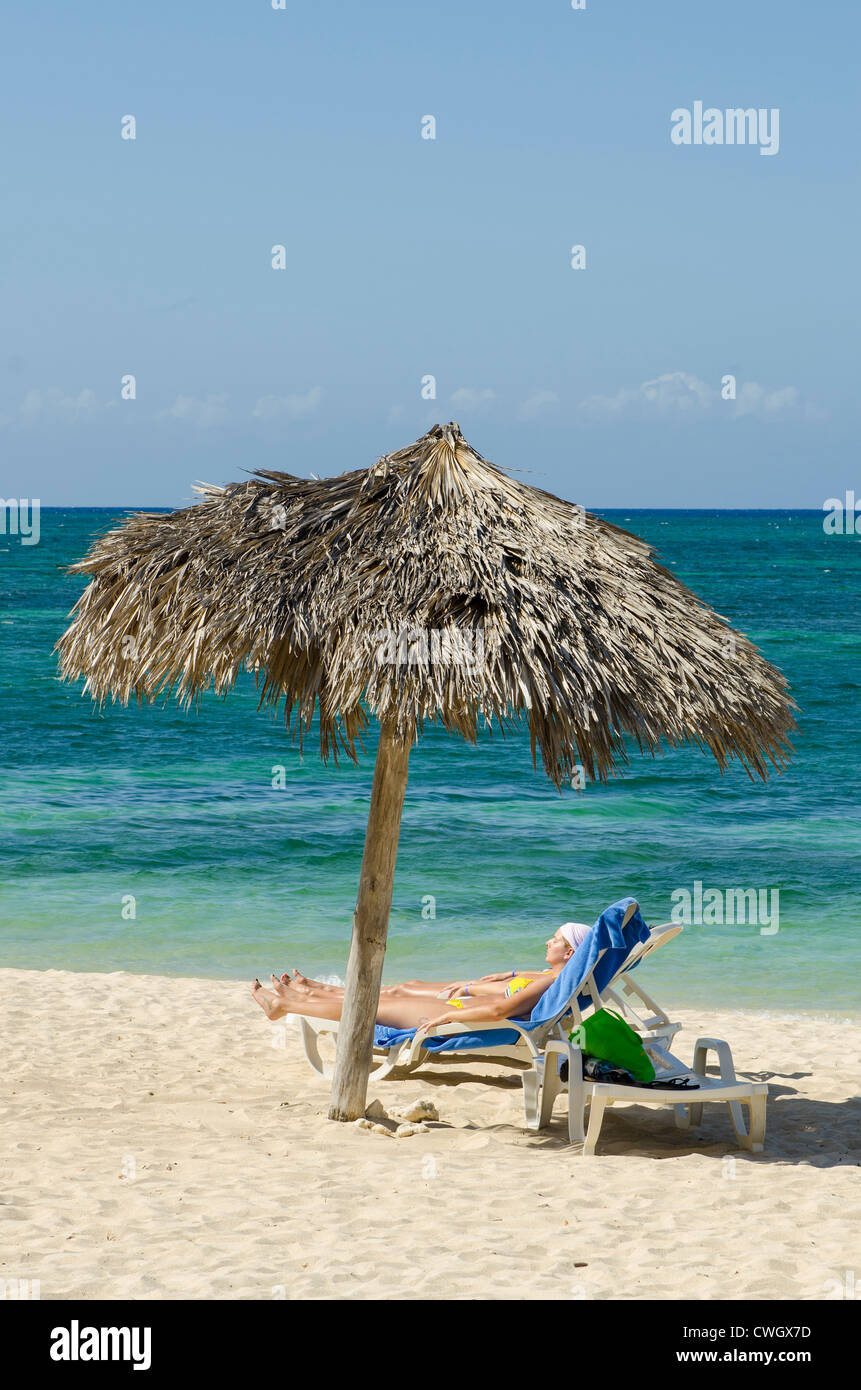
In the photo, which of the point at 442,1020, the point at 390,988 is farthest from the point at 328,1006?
the point at 442,1020

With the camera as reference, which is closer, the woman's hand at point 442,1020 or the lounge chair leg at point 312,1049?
Result: the woman's hand at point 442,1020

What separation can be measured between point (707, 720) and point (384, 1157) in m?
2.14

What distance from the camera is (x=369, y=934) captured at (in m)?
5.34

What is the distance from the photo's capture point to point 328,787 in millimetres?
17766

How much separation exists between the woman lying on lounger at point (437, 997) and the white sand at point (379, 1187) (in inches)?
13.8

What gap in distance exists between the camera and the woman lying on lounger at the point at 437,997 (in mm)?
5949

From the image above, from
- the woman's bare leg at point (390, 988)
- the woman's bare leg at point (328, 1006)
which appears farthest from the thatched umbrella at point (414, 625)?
the woman's bare leg at point (390, 988)

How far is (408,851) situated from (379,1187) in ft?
31.1

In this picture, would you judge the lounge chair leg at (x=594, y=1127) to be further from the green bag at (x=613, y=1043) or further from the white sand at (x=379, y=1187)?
the green bag at (x=613, y=1043)

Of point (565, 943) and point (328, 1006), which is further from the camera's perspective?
point (328, 1006)

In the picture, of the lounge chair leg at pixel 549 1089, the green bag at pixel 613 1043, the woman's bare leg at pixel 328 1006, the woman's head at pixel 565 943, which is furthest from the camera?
the woman's bare leg at pixel 328 1006

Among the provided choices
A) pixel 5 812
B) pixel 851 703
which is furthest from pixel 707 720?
pixel 851 703

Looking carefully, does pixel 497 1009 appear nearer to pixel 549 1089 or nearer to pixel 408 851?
pixel 549 1089

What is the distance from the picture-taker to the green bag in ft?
17.7
